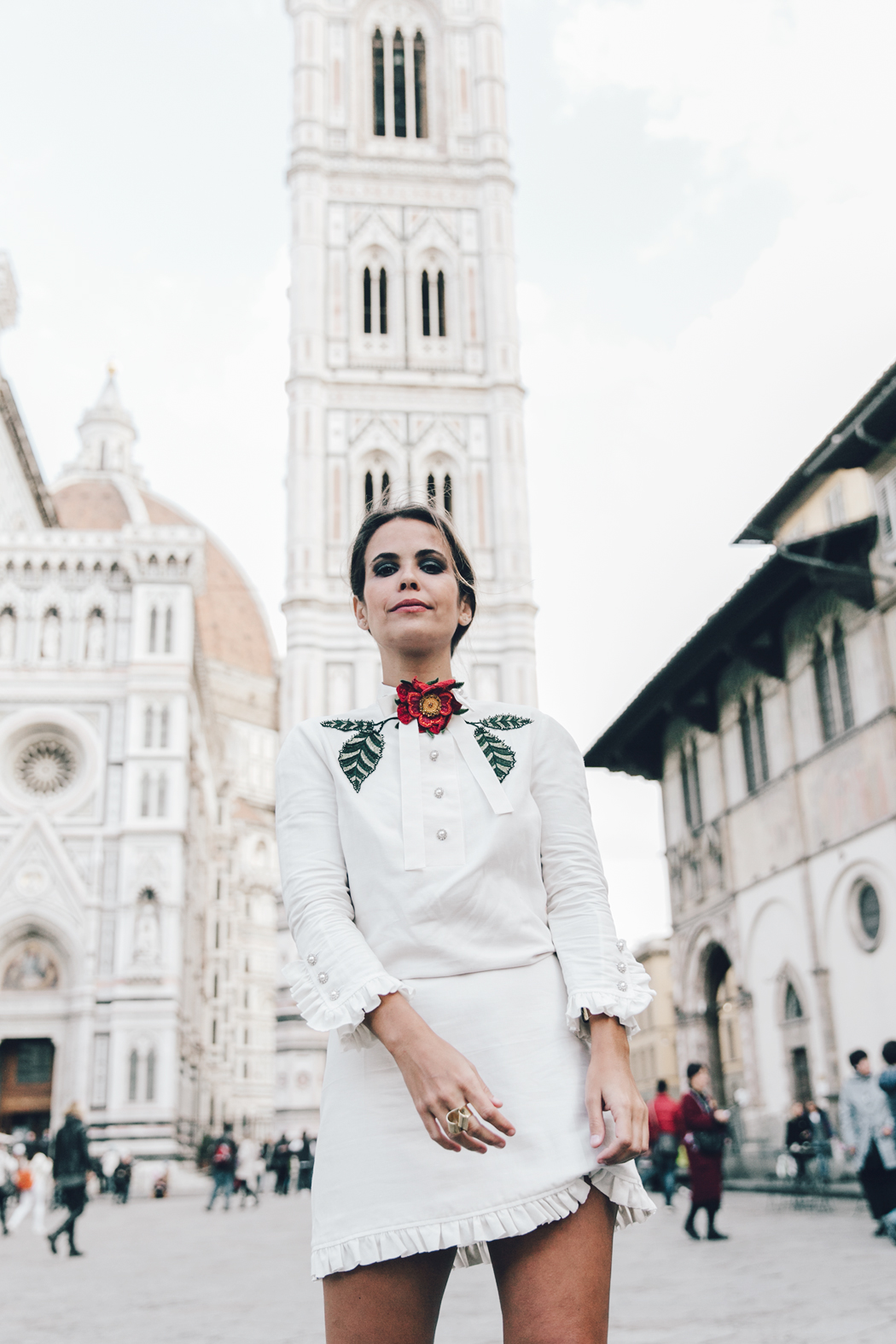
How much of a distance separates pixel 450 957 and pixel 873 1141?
8.57 m

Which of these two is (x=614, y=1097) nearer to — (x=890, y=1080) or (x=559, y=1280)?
(x=559, y=1280)

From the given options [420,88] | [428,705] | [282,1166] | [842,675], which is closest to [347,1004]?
[428,705]

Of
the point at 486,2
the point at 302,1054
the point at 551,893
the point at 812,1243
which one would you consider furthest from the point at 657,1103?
the point at 486,2

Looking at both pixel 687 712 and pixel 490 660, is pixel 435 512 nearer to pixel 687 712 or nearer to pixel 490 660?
pixel 687 712

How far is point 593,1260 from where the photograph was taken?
1873mm

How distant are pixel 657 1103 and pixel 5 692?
2927 centimetres

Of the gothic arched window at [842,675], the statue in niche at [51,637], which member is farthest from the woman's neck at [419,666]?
the statue in niche at [51,637]

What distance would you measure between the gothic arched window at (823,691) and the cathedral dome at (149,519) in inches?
2529

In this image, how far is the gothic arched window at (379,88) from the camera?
151ft

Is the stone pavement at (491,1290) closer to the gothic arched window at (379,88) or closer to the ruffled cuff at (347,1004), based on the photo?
the ruffled cuff at (347,1004)

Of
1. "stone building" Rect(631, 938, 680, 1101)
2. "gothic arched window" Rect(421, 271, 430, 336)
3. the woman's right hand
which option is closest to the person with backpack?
the woman's right hand

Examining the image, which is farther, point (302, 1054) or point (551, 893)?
point (302, 1054)

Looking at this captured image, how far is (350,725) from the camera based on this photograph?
2.26 metres

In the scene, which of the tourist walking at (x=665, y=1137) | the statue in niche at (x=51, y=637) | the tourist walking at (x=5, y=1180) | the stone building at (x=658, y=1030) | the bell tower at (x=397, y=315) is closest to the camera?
the tourist walking at (x=665, y=1137)
